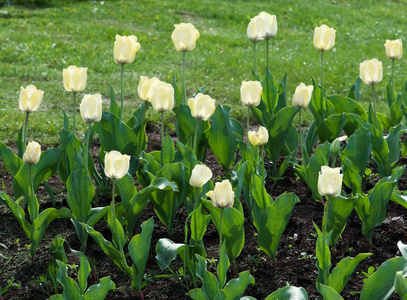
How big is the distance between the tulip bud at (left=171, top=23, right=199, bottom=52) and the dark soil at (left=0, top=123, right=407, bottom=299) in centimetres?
96

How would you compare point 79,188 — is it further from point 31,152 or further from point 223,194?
point 223,194

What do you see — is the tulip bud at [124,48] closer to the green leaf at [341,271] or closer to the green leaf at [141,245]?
the green leaf at [141,245]

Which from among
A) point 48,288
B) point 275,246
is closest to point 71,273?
point 48,288

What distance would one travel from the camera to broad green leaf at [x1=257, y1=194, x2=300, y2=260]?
292cm

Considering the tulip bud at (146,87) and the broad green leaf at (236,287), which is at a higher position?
the tulip bud at (146,87)

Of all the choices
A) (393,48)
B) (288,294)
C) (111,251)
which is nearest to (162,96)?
(111,251)

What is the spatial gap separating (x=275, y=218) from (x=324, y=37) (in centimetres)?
143

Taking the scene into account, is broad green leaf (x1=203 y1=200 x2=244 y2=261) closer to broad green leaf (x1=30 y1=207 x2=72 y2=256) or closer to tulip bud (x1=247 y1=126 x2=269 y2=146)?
tulip bud (x1=247 y1=126 x2=269 y2=146)

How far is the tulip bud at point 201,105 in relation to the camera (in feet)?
10.0

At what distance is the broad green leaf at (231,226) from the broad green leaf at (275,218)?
0.38 feet

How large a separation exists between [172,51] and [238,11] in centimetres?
245

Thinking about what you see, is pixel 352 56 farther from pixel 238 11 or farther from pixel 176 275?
pixel 176 275

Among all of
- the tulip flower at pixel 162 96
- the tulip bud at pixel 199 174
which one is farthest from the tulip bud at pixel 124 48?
the tulip bud at pixel 199 174

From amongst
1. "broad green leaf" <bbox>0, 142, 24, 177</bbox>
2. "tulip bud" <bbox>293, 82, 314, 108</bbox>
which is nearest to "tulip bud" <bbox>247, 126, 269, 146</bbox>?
"tulip bud" <bbox>293, 82, 314, 108</bbox>
